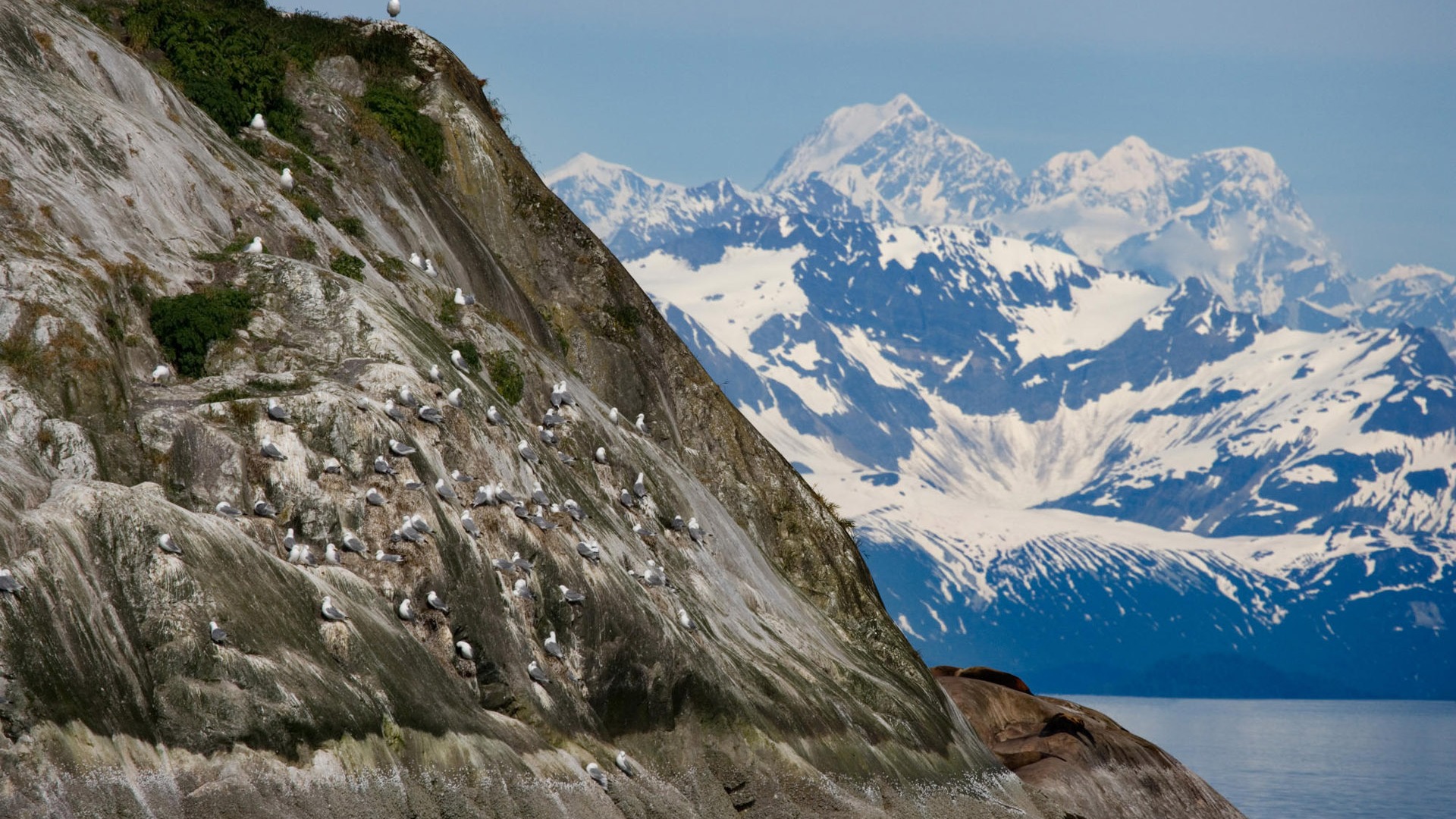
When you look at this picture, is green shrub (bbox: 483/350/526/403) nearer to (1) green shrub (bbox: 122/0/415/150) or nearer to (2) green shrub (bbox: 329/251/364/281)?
(2) green shrub (bbox: 329/251/364/281)

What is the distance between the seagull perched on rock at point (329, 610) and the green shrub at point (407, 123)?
92.3ft

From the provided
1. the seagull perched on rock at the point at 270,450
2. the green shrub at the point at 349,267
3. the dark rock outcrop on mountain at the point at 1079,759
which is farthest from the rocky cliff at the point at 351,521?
the dark rock outcrop on mountain at the point at 1079,759

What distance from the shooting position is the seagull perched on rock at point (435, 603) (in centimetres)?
3519

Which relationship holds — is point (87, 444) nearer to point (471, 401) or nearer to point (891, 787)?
point (471, 401)

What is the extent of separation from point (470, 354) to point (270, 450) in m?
11.4

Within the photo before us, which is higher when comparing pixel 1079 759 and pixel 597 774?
pixel 1079 759

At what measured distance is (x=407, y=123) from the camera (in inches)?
2269

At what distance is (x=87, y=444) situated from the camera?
106 ft

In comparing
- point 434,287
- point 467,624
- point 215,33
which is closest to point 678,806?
point 467,624

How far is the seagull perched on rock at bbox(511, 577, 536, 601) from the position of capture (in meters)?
37.7

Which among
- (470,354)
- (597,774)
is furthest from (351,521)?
(470,354)

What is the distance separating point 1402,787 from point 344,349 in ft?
543

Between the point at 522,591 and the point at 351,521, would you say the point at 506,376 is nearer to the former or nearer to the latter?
the point at 522,591

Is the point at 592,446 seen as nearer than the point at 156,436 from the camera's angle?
No
